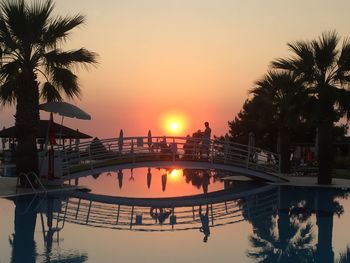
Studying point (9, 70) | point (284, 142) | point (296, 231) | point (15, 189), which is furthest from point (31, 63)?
point (284, 142)

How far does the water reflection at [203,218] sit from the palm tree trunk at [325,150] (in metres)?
2.07

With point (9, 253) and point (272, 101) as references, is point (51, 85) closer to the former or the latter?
point (9, 253)

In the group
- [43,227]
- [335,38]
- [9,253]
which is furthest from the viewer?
[335,38]

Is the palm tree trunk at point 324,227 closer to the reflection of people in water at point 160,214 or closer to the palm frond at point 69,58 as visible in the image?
the reflection of people in water at point 160,214

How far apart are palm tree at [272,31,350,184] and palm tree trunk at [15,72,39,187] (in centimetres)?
966

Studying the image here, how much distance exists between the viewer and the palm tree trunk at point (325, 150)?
20527 mm

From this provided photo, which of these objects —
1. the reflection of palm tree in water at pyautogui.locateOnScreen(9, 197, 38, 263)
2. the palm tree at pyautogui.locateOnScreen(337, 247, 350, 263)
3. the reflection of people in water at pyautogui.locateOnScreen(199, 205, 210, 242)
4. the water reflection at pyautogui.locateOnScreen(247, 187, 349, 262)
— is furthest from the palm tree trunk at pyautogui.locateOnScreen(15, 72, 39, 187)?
the palm tree at pyautogui.locateOnScreen(337, 247, 350, 263)

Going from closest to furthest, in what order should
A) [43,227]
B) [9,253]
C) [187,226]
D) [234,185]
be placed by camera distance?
[9,253]
[43,227]
[187,226]
[234,185]

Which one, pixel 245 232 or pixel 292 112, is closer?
pixel 245 232

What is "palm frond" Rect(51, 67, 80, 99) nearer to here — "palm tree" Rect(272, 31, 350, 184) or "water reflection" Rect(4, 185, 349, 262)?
"water reflection" Rect(4, 185, 349, 262)

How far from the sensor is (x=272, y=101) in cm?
2628

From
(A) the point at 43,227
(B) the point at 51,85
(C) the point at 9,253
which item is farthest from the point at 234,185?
(C) the point at 9,253

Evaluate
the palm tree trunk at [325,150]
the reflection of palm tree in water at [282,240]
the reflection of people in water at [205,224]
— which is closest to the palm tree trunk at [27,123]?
the reflection of people in water at [205,224]

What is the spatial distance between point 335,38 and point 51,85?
35.4 ft
